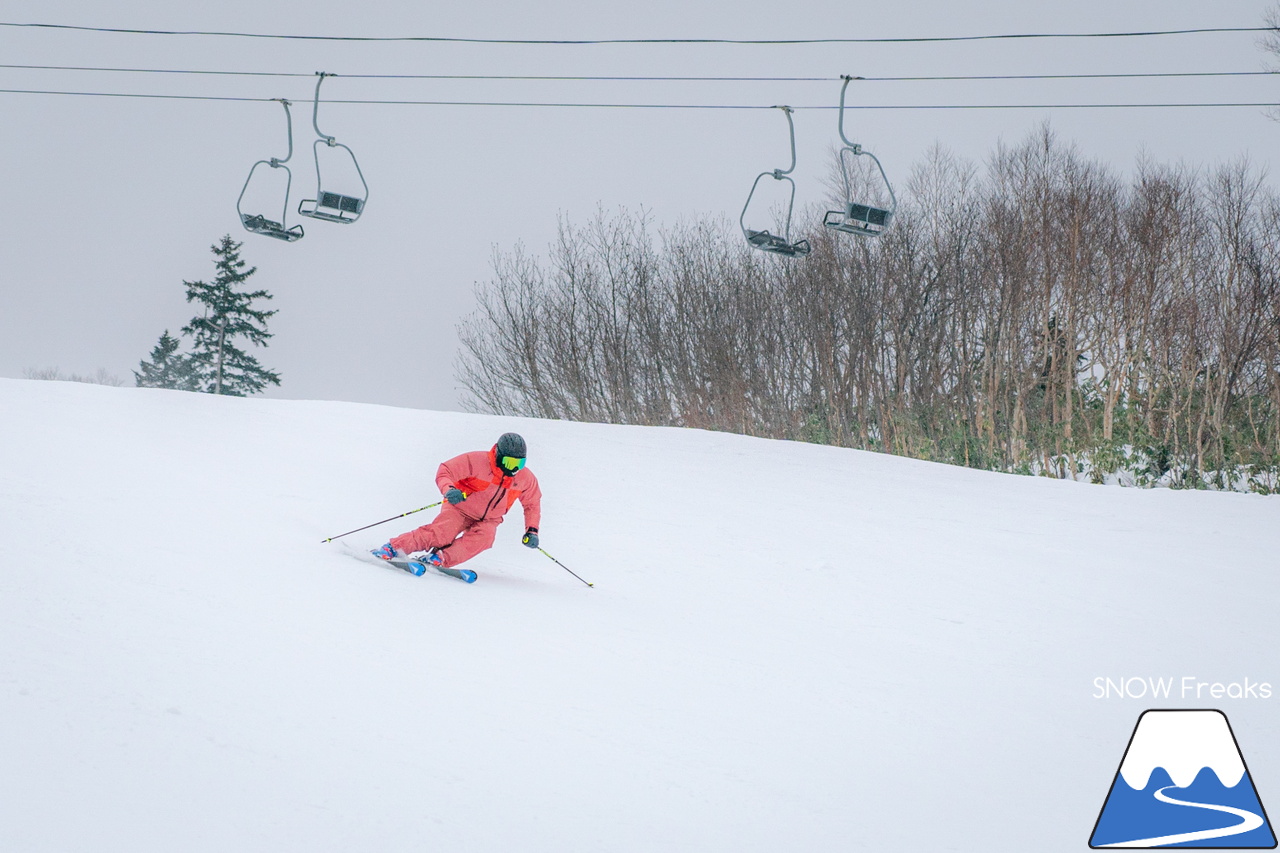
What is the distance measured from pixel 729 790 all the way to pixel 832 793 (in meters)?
0.48

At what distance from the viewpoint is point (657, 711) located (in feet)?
16.5

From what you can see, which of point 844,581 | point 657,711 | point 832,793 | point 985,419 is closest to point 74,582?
point 657,711

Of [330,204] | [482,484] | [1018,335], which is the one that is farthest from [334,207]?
[1018,335]

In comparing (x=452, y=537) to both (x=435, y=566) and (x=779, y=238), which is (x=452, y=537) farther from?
(x=779, y=238)

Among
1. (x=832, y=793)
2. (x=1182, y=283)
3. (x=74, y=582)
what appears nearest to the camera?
(x=832, y=793)

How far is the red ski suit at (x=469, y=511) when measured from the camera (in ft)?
24.2

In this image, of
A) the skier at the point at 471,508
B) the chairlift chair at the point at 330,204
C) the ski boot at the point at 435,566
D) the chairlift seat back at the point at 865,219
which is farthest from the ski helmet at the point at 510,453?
the chairlift seat back at the point at 865,219

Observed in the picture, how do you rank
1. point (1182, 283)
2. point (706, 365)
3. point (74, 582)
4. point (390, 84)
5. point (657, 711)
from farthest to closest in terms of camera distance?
1. point (706, 365)
2. point (1182, 283)
3. point (390, 84)
4. point (74, 582)
5. point (657, 711)

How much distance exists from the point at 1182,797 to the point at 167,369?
148 ft

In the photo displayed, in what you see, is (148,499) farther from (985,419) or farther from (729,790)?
(985,419)

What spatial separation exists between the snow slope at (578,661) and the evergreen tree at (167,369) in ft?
111

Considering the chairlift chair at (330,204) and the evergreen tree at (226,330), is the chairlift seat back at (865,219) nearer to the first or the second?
the chairlift chair at (330,204)

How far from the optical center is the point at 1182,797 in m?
4.62

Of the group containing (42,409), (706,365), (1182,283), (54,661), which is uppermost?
(1182,283)
